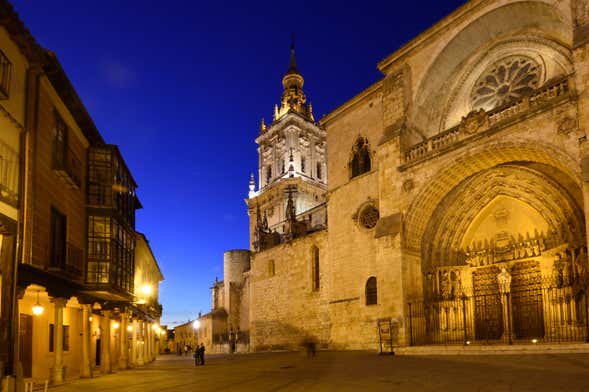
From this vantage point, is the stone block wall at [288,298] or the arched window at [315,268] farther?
the arched window at [315,268]

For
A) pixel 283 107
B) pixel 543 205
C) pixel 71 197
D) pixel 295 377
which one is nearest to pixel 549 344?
pixel 543 205

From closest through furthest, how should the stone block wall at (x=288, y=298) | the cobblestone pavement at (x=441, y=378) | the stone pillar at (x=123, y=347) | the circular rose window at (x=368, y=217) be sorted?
the cobblestone pavement at (x=441, y=378)
the stone pillar at (x=123, y=347)
the circular rose window at (x=368, y=217)
the stone block wall at (x=288, y=298)

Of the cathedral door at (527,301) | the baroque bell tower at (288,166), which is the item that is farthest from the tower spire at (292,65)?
the cathedral door at (527,301)

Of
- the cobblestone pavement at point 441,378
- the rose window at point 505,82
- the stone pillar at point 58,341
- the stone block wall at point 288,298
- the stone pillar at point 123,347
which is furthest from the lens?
the stone block wall at point 288,298

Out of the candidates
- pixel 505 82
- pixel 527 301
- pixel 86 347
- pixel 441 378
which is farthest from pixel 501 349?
pixel 86 347

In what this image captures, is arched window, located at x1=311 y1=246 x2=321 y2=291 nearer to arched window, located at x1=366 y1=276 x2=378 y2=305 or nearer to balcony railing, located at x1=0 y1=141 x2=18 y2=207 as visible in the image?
arched window, located at x1=366 y1=276 x2=378 y2=305

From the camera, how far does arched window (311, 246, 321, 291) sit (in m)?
28.0

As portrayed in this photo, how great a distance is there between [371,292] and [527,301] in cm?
661

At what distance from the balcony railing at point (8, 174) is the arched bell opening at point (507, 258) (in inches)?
527

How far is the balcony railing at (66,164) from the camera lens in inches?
551

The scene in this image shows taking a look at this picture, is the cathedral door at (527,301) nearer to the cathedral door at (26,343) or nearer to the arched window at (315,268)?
the arched window at (315,268)

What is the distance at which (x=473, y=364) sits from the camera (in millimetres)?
12828

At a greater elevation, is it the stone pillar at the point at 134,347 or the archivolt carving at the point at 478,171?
the archivolt carving at the point at 478,171

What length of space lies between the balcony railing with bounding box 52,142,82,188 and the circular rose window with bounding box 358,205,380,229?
11.9 m
